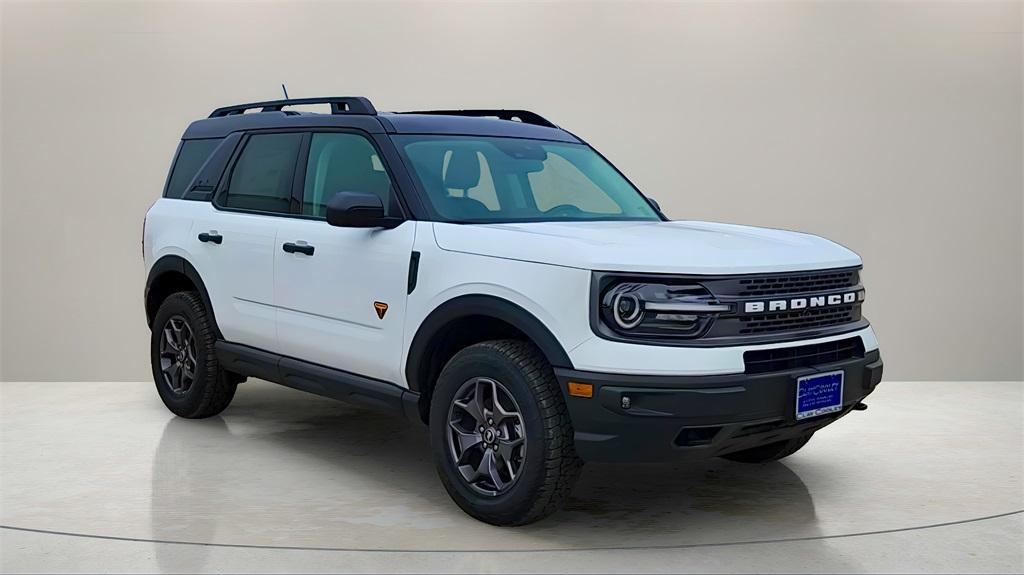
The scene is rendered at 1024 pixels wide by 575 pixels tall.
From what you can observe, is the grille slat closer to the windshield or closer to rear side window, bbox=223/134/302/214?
the windshield

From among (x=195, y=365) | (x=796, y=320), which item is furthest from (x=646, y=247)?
(x=195, y=365)

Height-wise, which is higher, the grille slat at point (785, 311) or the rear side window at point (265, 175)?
the rear side window at point (265, 175)

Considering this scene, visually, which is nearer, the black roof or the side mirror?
the side mirror

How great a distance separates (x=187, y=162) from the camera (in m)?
7.05

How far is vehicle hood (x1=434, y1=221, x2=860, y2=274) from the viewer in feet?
14.3

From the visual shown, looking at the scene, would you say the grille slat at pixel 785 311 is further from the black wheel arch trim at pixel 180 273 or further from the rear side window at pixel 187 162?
the rear side window at pixel 187 162

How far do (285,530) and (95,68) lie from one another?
19.4ft

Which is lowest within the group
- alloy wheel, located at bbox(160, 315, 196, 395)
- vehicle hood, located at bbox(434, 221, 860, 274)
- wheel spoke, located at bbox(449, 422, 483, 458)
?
alloy wheel, located at bbox(160, 315, 196, 395)

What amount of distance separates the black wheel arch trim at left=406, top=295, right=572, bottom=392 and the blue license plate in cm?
97

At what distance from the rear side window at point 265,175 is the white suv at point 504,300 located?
0.01 metres

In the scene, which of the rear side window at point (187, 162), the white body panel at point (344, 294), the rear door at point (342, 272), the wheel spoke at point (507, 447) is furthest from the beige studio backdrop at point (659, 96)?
the wheel spoke at point (507, 447)

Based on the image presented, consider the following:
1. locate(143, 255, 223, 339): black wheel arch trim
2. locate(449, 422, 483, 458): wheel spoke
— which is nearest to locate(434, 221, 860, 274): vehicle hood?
locate(449, 422, 483, 458): wheel spoke

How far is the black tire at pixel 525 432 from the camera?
176 inches

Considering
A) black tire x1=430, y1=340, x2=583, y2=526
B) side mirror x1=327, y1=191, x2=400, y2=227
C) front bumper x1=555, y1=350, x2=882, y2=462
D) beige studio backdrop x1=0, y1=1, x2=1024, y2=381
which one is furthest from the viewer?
beige studio backdrop x1=0, y1=1, x2=1024, y2=381
